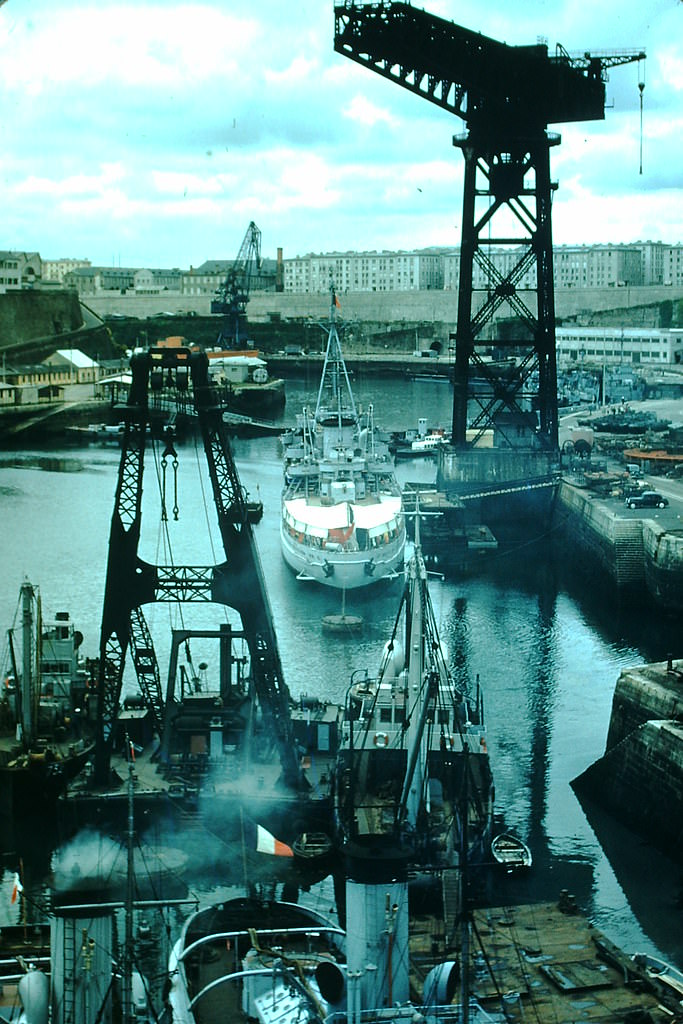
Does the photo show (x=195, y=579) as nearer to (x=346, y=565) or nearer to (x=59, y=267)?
(x=346, y=565)

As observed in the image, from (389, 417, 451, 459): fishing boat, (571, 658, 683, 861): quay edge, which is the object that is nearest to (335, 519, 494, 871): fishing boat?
(571, 658, 683, 861): quay edge

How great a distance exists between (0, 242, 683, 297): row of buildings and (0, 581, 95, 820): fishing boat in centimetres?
4397

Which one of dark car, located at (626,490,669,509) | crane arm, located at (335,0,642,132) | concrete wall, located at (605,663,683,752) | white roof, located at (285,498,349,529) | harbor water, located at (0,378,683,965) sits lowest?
harbor water, located at (0,378,683,965)

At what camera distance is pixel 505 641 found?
41.1ft

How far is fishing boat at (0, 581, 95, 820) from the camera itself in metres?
7.89

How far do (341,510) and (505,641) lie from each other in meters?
3.59

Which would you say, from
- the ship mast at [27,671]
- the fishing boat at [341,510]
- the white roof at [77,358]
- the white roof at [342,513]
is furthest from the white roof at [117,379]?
the ship mast at [27,671]

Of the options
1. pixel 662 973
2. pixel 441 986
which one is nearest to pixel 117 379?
pixel 662 973

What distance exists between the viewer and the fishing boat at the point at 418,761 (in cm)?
690

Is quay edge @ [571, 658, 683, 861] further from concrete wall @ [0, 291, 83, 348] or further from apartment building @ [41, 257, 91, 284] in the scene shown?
apartment building @ [41, 257, 91, 284]

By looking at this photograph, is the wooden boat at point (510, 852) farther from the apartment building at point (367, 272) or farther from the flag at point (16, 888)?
the apartment building at point (367, 272)

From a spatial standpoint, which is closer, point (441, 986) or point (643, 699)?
point (441, 986)

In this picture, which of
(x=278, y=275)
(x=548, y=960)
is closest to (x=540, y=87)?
(x=548, y=960)

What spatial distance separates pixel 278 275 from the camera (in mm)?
56406
